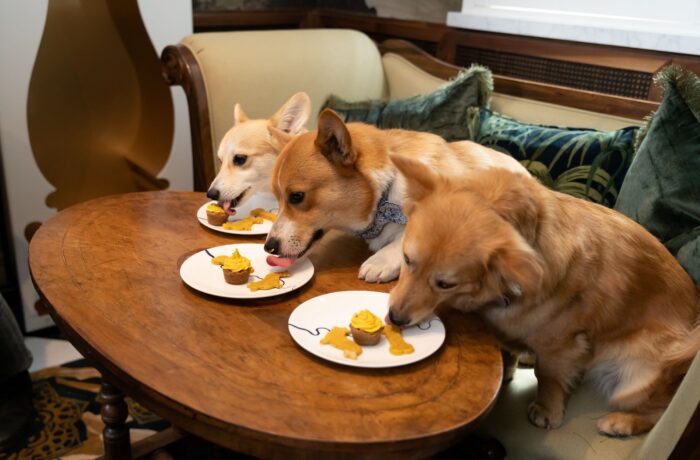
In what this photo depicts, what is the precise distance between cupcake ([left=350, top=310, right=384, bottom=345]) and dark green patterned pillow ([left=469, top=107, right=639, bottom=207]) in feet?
3.68

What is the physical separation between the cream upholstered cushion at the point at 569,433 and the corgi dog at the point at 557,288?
0.09 ft

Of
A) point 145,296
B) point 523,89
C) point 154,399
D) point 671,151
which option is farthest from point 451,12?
point 154,399

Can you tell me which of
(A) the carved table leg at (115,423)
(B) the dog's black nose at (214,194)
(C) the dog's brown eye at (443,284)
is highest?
(C) the dog's brown eye at (443,284)

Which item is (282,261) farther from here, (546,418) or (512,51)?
(512,51)

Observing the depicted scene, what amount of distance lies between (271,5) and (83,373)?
7.51 ft

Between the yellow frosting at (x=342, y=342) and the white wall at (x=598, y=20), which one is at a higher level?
the white wall at (x=598, y=20)

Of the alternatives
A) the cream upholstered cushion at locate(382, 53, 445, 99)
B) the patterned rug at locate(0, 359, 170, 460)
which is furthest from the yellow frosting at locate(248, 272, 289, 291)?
the cream upholstered cushion at locate(382, 53, 445, 99)

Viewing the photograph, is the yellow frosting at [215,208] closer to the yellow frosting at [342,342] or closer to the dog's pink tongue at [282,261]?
the dog's pink tongue at [282,261]

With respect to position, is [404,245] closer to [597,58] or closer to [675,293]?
[675,293]

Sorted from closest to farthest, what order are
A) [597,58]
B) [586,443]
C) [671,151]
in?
1. [586,443]
2. [671,151]
3. [597,58]

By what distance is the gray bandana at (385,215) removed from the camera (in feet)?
5.07

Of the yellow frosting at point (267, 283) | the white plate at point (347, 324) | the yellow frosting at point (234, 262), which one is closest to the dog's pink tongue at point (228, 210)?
the yellow frosting at point (234, 262)

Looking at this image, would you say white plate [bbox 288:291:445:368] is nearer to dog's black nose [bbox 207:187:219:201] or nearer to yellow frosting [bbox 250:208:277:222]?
yellow frosting [bbox 250:208:277:222]

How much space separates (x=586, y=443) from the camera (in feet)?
4.42
